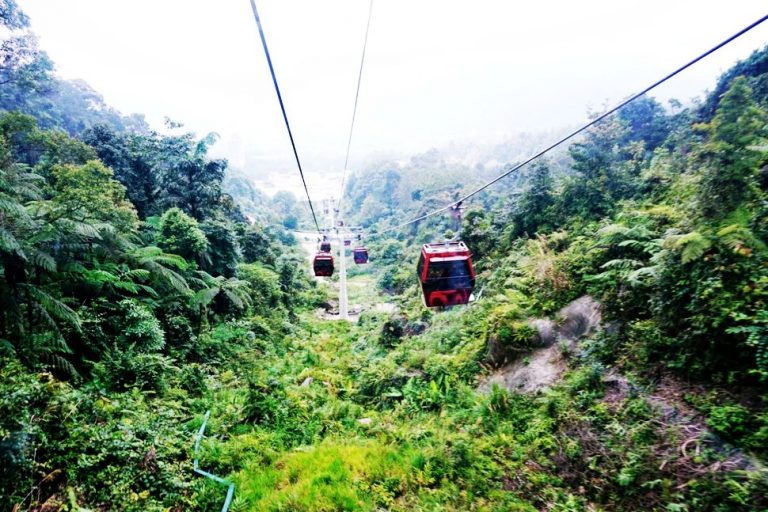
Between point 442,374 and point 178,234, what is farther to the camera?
point 178,234

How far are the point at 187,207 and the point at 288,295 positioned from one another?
6913 millimetres

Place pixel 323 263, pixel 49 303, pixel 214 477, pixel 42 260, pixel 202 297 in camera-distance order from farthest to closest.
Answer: pixel 323 263 → pixel 202 297 → pixel 42 260 → pixel 49 303 → pixel 214 477

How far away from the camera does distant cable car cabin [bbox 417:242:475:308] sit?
7594 mm

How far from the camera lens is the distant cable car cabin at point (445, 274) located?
7594 mm

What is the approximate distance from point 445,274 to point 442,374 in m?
2.82

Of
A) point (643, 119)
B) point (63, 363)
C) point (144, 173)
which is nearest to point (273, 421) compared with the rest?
point (63, 363)

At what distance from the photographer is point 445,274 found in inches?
301

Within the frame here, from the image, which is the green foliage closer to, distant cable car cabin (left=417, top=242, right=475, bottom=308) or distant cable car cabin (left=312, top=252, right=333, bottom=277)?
distant cable car cabin (left=312, top=252, right=333, bottom=277)

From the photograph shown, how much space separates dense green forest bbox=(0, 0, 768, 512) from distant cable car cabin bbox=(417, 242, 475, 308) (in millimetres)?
1690

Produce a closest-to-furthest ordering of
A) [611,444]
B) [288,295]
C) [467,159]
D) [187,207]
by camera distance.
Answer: [611,444] < [187,207] < [288,295] < [467,159]

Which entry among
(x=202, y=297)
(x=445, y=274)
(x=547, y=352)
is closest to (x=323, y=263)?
(x=202, y=297)

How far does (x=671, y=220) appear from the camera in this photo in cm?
762

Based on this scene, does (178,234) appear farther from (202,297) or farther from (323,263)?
(323,263)

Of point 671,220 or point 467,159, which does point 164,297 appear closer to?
point 671,220
